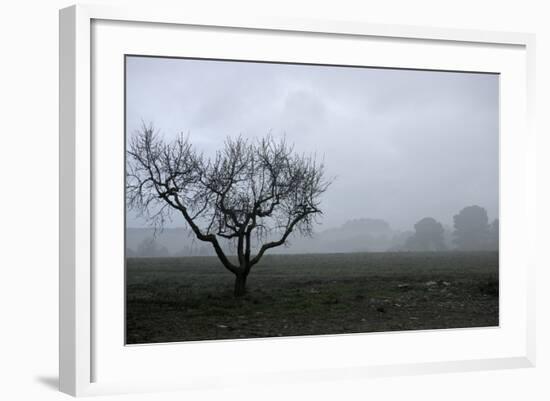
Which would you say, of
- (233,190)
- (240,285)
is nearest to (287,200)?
Answer: (233,190)

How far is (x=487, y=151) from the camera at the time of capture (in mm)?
6621

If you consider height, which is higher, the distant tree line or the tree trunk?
the distant tree line

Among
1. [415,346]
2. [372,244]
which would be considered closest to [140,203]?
[372,244]

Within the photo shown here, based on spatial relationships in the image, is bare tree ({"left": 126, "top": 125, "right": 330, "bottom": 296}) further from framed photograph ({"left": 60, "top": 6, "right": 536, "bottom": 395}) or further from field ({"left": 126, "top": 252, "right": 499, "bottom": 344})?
field ({"left": 126, "top": 252, "right": 499, "bottom": 344})

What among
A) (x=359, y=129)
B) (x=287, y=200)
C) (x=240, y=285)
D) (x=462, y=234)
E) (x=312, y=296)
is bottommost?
(x=312, y=296)

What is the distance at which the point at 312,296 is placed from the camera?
6.39 meters

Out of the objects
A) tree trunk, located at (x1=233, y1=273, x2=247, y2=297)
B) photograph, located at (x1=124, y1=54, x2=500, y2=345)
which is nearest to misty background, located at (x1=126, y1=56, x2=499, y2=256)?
photograph, located at (x1=124, y1=54, x2=500, y2=345)

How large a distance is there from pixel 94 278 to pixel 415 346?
8.86ft

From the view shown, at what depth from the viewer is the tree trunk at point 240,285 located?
20.5 ft

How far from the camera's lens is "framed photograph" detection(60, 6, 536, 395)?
5.44 meters

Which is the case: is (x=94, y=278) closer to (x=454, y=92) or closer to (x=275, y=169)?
(x=275, y=169)

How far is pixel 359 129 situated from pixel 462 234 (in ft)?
4.41

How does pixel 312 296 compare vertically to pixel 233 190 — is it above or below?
below

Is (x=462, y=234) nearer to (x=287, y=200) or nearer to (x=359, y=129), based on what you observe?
(x=359, y=129)
